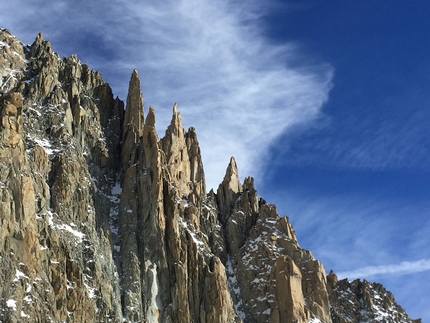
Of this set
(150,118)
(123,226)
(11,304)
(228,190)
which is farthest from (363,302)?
(11,304)

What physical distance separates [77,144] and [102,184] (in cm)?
1040

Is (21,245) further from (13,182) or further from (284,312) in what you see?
(284,312)

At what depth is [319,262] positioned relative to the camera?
570 feet

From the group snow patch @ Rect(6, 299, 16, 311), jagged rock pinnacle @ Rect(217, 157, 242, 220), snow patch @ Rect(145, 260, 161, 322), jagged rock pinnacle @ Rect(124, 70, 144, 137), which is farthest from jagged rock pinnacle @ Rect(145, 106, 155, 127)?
snow patch @ Rect(6, 299, 16, 311)

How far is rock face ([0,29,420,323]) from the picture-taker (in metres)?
123

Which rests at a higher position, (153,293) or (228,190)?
(228,190)

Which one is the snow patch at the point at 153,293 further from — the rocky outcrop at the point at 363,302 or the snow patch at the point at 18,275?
the rocky outcrop at the point at 363,302

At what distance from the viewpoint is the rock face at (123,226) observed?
402ft

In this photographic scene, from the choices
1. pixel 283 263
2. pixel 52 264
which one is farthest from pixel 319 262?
pixel 52 264

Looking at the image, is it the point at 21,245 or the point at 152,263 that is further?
the point at 152,263

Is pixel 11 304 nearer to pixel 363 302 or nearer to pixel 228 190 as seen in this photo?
pixel 228 190

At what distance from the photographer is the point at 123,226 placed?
486 ft

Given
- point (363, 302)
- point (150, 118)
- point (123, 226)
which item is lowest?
point (363, 302)

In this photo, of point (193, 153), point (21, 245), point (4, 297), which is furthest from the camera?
point (193, 153)
